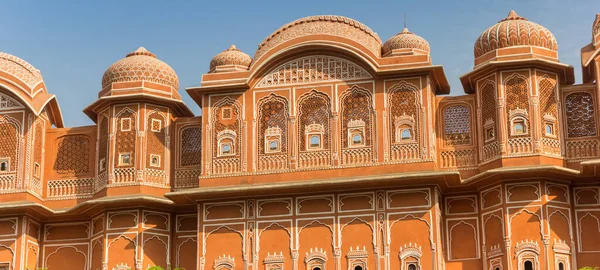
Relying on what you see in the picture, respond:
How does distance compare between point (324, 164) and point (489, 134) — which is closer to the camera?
point (489, 134)

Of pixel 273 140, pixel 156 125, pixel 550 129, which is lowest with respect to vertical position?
pixel 550 129

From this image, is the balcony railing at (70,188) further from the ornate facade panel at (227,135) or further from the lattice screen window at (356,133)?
the lattice screen window at (356,133)

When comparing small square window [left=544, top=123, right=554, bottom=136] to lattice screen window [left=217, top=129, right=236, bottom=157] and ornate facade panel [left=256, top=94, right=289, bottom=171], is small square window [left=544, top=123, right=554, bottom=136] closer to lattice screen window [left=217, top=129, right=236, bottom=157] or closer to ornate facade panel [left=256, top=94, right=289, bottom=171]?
ornate facade panel [left=256, top=94, right=289, bottom=171]

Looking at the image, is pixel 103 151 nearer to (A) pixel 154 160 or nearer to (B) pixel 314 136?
(A) pixel 154 160

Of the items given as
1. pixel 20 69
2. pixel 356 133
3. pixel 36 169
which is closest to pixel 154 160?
pixel 36 169

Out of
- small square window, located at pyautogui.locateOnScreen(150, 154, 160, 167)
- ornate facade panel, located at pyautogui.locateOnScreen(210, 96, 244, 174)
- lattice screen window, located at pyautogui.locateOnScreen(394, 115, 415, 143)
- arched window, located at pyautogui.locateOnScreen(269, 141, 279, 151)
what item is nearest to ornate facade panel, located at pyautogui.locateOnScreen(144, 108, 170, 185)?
small square window, located at pyautogui.locateOnScreen(150, 154, 160, 167)

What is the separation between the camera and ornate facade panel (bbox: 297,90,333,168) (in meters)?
24.9

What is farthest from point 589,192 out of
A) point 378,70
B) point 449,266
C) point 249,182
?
point 249,182

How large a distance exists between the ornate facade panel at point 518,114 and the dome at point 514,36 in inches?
30.9

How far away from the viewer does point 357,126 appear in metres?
24.9

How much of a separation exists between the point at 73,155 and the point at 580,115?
12.0m

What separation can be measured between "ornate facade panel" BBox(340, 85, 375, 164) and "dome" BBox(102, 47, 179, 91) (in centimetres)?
454

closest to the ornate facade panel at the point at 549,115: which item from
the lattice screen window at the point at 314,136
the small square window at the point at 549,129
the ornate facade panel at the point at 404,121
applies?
the small square window at the point at 549,129

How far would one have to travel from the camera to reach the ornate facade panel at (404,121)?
2442 centimetres
